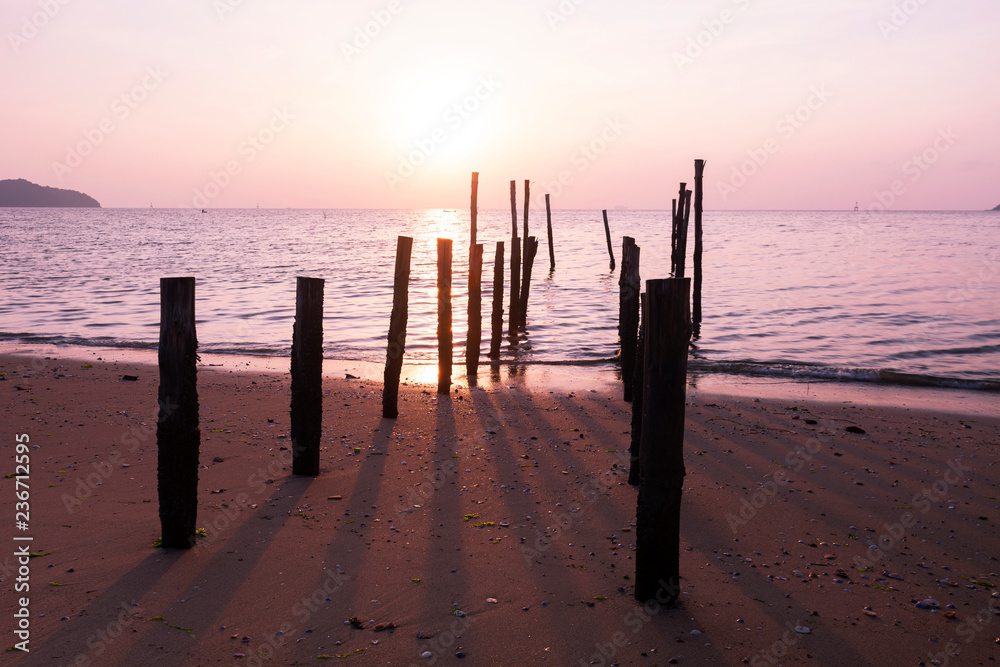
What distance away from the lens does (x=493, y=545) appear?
5.17 metres

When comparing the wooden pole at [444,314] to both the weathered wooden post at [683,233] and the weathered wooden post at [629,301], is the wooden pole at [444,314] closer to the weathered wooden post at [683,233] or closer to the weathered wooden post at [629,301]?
the weathered wooden post at [629,301]

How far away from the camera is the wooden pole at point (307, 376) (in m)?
6.23

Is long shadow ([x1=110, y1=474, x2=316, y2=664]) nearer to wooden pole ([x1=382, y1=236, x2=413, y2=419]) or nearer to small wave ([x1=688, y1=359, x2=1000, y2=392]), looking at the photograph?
wooden pole ([x1=382, y1=236, x2=413, y2=419])

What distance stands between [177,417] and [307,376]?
1612mm

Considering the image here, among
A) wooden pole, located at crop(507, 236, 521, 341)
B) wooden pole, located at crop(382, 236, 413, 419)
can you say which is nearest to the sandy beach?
wooden pole, located at crop(382, 236, 413, 419)

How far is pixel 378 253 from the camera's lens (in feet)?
176

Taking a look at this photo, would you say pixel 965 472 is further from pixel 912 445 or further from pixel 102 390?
pixel 102 390

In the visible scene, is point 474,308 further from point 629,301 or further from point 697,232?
point 697,232

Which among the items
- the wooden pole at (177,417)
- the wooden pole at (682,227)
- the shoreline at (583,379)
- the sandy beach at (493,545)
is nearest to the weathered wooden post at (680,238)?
the wooden pole at (682,227)

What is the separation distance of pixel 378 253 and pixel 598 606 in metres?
51.0

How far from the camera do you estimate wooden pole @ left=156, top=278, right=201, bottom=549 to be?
4738 mm

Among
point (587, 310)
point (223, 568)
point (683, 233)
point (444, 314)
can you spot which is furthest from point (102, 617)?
point (587, 310)

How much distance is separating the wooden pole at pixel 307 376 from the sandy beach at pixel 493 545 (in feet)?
0.90

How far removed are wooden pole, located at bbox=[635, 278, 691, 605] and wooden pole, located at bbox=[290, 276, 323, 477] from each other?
326 cm
